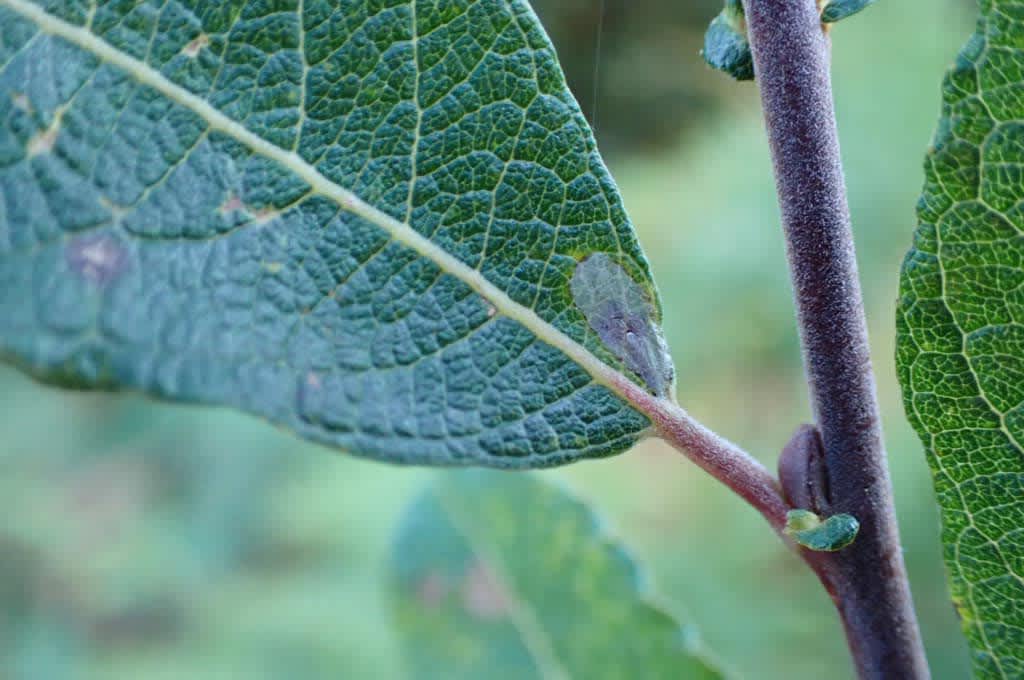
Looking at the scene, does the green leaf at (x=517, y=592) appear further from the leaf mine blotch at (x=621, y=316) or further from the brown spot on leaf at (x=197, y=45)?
the brown spot on leaf at (x=197, y=45)

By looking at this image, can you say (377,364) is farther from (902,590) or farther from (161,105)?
(902,590)

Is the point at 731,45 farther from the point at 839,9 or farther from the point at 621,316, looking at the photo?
the point at 621,316

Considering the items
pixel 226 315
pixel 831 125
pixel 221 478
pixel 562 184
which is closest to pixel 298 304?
pixel 226 315

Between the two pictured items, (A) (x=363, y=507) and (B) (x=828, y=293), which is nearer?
(B) (x=828, y=293)

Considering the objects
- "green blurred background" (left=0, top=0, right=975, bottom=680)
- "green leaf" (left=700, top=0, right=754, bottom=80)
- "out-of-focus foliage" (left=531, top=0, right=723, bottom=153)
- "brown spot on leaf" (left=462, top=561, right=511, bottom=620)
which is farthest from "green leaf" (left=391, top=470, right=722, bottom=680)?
"out-of-focus foliage" (left=531, top=0, right=723, bottom=153)

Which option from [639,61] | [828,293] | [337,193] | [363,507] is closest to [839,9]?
[828,293]
